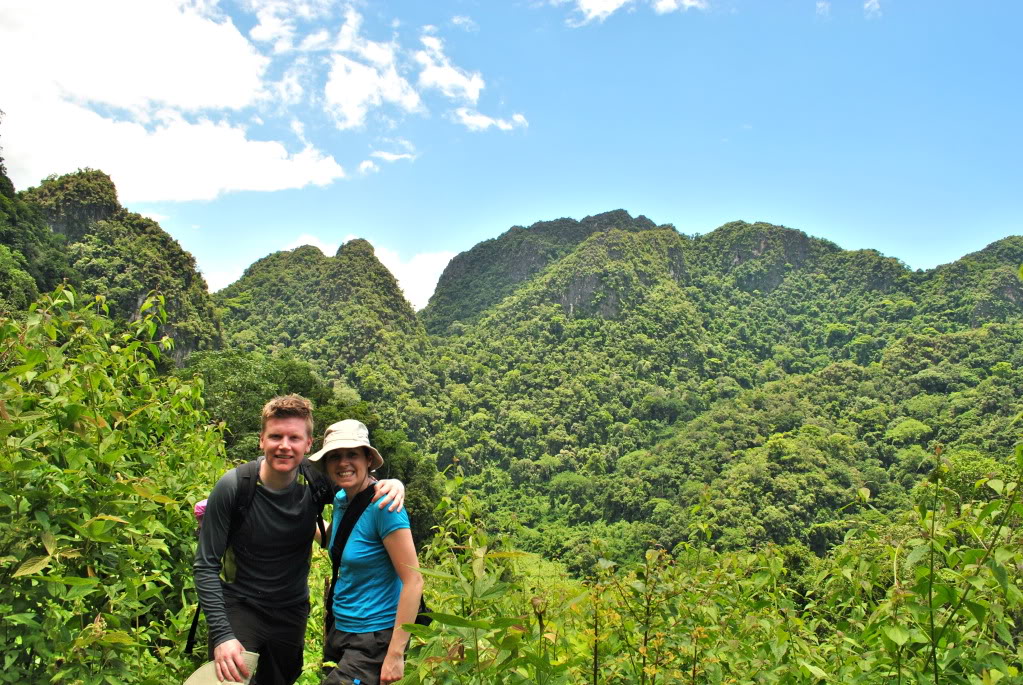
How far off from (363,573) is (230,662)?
1.04 ft

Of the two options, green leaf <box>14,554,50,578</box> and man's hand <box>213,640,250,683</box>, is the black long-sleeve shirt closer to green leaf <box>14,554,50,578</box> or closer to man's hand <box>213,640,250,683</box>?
man's hand <box>213,640,250,683</box>

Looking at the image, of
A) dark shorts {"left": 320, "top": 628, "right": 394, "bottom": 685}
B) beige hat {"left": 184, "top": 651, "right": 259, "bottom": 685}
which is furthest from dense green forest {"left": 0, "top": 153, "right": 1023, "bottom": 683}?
dark shorts {"left": 320, "top": 628, "right": 394, "bottom": 685}

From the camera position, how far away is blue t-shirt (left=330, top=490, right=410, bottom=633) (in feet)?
4.84

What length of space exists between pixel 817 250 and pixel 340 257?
59259mm

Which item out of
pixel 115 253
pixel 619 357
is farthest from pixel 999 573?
pixel 619 357

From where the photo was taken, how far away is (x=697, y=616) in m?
1.46

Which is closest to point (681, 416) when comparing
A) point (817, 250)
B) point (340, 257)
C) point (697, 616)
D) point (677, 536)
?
point (677, 536)

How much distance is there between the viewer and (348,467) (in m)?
1.52

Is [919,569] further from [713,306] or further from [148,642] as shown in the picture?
[713,306]

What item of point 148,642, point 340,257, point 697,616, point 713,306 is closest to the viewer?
point 697,616

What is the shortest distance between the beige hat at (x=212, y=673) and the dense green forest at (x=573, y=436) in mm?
109

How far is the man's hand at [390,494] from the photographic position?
4.65 ft

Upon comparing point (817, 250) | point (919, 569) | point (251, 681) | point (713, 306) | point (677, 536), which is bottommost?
point (677, 536)

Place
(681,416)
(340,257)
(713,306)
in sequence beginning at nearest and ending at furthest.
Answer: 1. (681,416)
2. (340,257)
3. (713,306)
